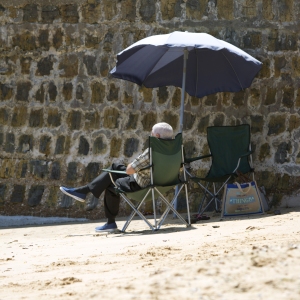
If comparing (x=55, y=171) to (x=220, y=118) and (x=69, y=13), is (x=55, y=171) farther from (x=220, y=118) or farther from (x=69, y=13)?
(x=220, y=118)

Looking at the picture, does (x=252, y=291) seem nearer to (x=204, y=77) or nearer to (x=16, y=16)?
(x=204, y=77)

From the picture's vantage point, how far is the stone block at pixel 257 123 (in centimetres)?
816

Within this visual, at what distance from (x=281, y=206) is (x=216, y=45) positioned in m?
2.04

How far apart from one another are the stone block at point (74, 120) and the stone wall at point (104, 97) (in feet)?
0.03

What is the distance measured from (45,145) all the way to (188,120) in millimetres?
1547

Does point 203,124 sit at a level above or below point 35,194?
above

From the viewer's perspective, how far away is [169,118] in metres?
8.16

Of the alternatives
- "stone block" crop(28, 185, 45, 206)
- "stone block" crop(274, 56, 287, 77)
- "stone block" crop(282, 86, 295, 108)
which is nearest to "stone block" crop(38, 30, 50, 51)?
"stone block" crop(28, 185, 45, 206)

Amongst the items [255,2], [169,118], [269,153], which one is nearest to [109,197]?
[169,118]

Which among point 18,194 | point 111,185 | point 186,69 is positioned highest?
point 186,69

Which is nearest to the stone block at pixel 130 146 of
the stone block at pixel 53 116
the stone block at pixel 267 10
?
the stone block at pixel 53 116

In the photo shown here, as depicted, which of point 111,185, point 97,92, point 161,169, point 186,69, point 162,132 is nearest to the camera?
point 161,169

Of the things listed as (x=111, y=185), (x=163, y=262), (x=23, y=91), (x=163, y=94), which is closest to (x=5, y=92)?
(x=23, y=91)

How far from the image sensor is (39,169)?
8.20 metres
